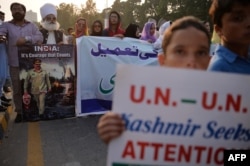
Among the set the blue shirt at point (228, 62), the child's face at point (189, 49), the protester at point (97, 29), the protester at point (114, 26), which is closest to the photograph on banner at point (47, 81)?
the protester at point (114, 26)

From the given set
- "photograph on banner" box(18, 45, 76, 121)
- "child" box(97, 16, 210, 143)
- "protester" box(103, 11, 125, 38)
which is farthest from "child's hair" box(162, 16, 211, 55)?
"protester" box(103, 11, 125, 38)

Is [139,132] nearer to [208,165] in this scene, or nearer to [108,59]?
[208,165]

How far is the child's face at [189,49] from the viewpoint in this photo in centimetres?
155

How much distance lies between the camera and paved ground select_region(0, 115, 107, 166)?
14.3 feet

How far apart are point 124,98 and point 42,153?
3.40m

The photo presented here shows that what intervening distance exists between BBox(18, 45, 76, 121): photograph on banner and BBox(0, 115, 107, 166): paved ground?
21cm

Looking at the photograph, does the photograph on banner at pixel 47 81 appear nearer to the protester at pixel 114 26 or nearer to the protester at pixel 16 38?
the protester at pixel 16 38

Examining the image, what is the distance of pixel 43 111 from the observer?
6.30 meters

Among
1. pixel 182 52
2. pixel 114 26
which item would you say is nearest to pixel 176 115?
pixel 182 52

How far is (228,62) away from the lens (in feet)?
5.84

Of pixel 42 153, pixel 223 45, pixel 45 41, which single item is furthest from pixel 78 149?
pixel 223 45

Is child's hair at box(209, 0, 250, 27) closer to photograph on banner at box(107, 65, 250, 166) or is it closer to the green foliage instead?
photograph on banner at box(107, 65, 250, 166)

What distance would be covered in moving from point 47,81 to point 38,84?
0.51 feet

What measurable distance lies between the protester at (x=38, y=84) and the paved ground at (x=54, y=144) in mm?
325
